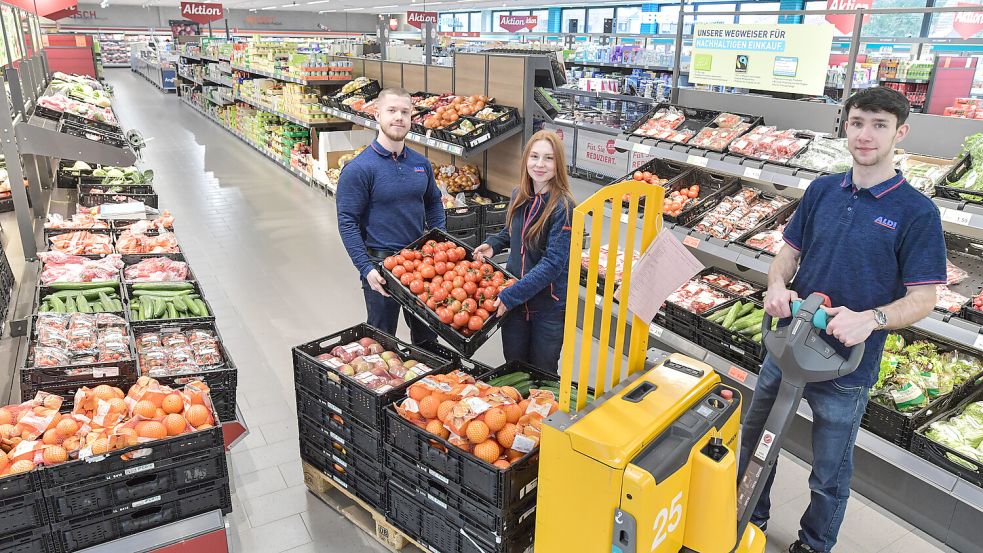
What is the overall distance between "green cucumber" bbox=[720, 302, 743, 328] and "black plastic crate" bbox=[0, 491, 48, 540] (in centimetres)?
319

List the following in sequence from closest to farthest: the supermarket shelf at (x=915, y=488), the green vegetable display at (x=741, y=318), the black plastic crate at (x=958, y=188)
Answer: the supermarket shelf at (x=915, y=488) < the black plastic crate at (x=958, y=188) < the green vegetable display at (x=741, y=318)

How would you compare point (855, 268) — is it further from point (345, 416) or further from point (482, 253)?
Answer: point (345, 416)

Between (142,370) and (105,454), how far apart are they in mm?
778

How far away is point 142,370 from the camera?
2.89 m

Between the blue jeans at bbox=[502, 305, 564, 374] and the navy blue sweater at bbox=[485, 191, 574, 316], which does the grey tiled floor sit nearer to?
the blue jeans at bbox=[502, 305, 564, 374]

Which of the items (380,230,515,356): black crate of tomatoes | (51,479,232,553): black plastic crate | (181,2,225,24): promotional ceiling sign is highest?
(181,2,225,24): promotional ceiling sign

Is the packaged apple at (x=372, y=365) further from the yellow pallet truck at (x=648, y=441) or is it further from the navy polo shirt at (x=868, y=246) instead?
the navy polo shirt at (x=868, y=246)

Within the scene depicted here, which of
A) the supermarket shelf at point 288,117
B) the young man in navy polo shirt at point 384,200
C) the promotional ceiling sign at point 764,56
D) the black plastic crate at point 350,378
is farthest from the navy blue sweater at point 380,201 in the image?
the supermarket shelf at point 288,117

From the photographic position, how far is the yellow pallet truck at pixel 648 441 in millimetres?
1563

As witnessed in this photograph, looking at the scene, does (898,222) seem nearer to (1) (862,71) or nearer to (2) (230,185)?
(2) (230,185)

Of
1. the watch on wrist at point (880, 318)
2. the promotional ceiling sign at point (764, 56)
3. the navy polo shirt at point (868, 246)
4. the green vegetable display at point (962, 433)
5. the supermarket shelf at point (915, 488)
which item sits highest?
the promotional ceiling sign at point (764, 56)

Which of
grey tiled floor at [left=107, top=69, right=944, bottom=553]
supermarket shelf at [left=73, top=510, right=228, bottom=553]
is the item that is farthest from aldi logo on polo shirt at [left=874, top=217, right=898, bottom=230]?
supermarket shelf at [left=73, top=510, right=228, bottom=553]

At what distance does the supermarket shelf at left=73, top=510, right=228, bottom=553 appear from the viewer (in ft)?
7.48

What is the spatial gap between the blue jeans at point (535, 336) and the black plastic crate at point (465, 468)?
85 cm
